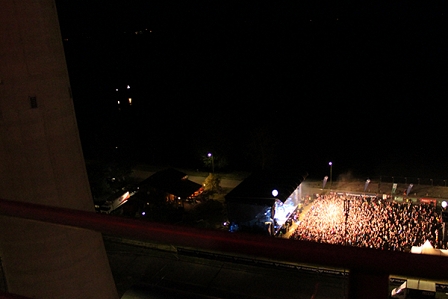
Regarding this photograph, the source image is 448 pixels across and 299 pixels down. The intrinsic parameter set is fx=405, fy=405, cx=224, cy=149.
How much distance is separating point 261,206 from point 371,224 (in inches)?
106

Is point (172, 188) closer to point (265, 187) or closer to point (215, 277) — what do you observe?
point (265, 187)

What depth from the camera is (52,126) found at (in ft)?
9.59

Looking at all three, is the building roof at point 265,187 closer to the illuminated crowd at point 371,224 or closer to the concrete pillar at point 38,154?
A: the illuminated crowd at point 371,224

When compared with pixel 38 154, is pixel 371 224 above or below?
below

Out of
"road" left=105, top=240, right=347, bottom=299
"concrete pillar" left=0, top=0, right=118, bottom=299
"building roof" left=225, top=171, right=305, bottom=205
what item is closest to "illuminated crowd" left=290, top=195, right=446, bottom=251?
"building roof" left=225, top=171, right=305, bottom=205

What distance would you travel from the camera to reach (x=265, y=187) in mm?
11078

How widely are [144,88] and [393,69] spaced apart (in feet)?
73.4

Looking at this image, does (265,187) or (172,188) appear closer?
(265,187)

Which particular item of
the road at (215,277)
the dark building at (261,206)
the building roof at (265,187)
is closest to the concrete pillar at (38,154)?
the road at (215,277)

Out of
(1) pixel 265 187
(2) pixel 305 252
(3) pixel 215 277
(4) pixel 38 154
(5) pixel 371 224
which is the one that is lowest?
(5) pixel 371 224

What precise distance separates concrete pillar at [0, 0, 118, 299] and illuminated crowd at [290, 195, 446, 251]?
6.45m

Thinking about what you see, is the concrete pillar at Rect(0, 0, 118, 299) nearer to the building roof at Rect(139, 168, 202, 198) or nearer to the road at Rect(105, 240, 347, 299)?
the road at Rect(105, 240, 347, 299)

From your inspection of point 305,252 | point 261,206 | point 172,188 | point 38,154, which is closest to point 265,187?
point 261,206

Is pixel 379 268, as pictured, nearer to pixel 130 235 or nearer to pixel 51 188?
pixel 130 235
